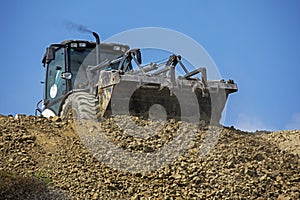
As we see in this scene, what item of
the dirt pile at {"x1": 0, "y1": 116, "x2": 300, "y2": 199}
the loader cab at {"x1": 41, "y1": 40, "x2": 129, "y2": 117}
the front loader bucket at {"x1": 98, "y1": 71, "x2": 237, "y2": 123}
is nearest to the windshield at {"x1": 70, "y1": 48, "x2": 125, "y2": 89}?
the loader cab at {"x1": 41, "y1": 40, "x2": 129, "y2": 117}

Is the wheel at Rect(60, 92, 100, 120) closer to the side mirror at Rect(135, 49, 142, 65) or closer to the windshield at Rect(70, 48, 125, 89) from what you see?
the windshield at Rect(70, 48, 125, 89)

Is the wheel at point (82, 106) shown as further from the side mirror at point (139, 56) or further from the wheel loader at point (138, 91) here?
the side mirror at point (139, 56)

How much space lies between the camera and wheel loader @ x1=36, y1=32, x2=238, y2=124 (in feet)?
32.1

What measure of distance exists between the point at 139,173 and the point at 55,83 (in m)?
5.33

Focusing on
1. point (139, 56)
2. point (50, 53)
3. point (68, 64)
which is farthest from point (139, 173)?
point (50, 53)

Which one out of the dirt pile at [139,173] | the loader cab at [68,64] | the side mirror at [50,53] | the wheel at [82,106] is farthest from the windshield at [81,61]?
the dirt pile at [139,173]

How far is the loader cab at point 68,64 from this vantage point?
38.3 ft

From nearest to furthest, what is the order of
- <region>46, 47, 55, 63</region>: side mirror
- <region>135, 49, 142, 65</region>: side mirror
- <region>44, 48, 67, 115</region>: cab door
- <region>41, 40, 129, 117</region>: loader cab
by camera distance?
<region>41, 40, 129, 117</region>: loader cab
<region>44, 48, 67, 115</region>: cab door
<region>46, 47, 55, 63</region>: side mirror
<region>135, 49, 142, 65</region>: side mirror

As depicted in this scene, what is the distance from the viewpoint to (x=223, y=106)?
10.7 metres

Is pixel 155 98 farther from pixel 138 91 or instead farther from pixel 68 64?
pixel 68 64

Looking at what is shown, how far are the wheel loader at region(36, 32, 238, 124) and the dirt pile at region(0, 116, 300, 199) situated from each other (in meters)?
0.68

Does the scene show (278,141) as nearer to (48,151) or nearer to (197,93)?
(197,93)

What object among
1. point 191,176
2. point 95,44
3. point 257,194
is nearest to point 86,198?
point 191,176

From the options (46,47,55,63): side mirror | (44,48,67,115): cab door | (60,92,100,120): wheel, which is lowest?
(60,92,100,120): wheel
